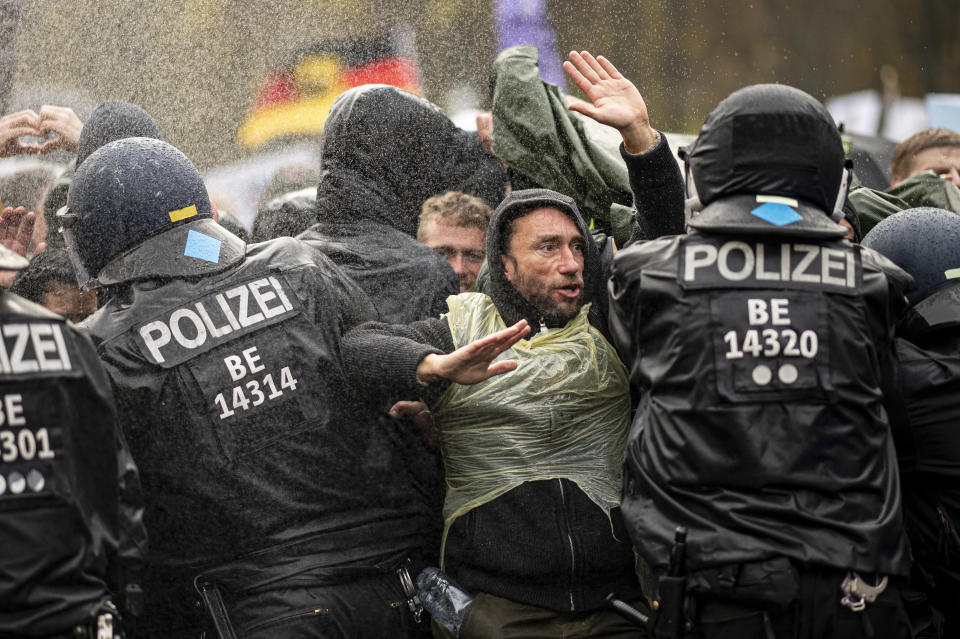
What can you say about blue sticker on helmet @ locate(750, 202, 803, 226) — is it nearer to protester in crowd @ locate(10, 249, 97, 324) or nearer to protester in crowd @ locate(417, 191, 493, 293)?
protester in crowd @ locate(417, 191, 493, 293)

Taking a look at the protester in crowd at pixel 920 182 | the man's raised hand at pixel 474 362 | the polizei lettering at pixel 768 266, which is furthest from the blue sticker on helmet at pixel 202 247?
the protester in crowd at pixel 920 182

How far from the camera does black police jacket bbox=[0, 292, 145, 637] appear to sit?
2500mm

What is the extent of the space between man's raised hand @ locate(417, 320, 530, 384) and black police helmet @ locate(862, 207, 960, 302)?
4.24 feet

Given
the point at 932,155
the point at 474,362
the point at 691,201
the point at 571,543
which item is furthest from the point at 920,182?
the point at 474,362

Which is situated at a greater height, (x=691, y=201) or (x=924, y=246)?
(x=691, y=201)

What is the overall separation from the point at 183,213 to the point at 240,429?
67 centimetres

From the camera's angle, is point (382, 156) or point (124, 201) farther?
point (382, 156)

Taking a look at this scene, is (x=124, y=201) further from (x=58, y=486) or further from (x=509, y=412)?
(x=509, y=412)

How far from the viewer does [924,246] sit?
11.3 feet

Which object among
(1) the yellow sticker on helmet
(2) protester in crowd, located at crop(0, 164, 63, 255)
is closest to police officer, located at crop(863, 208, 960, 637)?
(1) the yellow sticker on helmet

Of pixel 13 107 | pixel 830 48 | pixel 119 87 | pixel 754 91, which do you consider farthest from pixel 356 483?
pixel 830 48

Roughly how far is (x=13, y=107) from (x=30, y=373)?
4.01m

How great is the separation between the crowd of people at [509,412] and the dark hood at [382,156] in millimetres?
23

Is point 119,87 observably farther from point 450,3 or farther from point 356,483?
point 356,483
